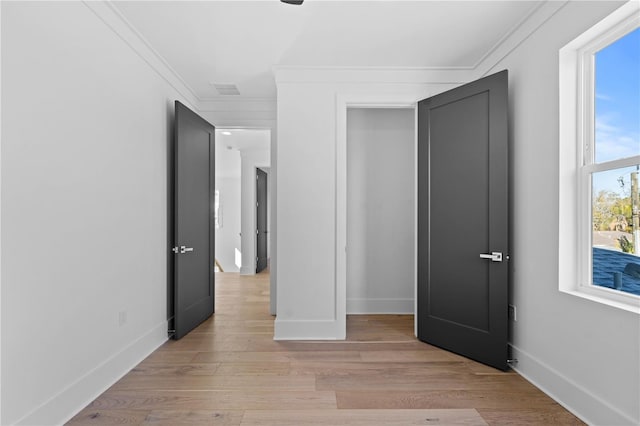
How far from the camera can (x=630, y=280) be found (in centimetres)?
185

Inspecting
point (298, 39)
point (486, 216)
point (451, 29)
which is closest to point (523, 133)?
point (486, 216)

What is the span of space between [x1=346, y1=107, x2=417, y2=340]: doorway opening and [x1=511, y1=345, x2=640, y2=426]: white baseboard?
1.76 metres

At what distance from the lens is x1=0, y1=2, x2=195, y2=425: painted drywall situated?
1660 mm

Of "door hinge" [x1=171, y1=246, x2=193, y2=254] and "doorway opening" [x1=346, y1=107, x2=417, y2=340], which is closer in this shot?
"door hinge" [x1=171, y1=246, x2=193, y2=254]

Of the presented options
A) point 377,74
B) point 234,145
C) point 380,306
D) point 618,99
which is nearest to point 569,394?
point 618,99

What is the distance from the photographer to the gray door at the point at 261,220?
7540mm

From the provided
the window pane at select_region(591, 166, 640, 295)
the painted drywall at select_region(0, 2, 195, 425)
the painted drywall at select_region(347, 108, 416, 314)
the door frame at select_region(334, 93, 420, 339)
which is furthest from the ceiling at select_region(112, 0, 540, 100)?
the window pane at select_region(591, 166, 640, 295)

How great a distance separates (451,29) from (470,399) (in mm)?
2680

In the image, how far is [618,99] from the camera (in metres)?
1.92

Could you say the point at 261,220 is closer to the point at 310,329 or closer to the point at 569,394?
the point at 310,329

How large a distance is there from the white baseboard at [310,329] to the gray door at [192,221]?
99 cm

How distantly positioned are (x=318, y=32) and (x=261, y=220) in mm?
5600

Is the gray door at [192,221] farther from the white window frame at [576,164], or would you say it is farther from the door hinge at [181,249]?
the white window frame at [576,164]

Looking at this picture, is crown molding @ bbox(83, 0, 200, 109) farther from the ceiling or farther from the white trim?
the white trim
